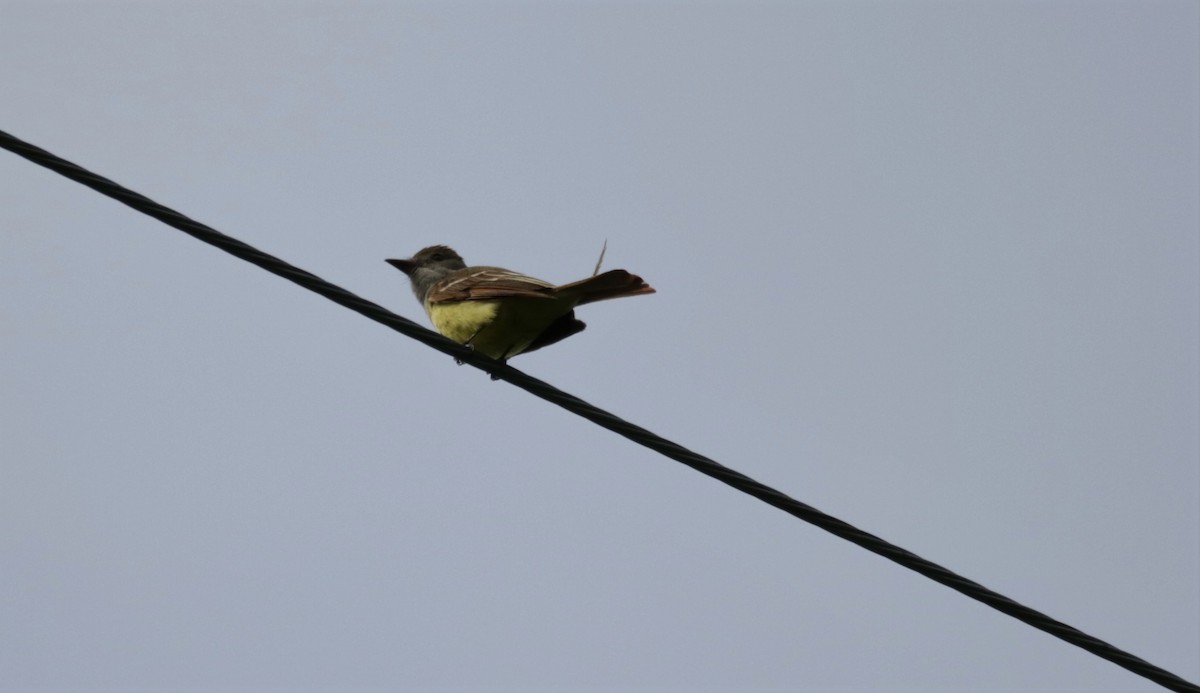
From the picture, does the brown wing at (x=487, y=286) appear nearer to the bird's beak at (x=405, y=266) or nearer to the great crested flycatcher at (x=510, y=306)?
the great crested flycatcher at (x=510, y=306)

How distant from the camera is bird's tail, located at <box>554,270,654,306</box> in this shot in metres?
6.54

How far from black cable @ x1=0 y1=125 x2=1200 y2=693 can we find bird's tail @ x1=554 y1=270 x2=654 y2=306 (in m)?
1.55

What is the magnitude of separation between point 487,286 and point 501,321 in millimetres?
230

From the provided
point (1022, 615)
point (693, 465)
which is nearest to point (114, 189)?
point (693, 465)

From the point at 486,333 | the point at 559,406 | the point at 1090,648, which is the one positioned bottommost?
the point at 1090,648

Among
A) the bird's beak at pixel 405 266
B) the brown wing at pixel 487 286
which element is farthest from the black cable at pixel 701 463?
the bird's beak at pixel 405 266

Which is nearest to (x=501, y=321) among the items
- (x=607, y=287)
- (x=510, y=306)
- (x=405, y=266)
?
(x=510, y=306)

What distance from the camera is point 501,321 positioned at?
739cm

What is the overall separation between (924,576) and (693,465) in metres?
0.94

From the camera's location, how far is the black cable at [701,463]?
14.8 feet

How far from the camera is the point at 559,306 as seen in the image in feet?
23.5

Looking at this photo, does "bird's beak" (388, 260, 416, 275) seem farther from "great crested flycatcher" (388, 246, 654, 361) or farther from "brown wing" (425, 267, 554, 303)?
"great crested flycatcher" (388, 246, 654, 361)

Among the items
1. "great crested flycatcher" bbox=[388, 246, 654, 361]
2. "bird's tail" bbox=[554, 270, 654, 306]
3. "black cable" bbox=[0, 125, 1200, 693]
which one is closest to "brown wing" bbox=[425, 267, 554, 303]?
"great crested flycatcher" bbox=[388, 246, 654, 361]

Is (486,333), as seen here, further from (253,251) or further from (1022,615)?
(1022,615)
